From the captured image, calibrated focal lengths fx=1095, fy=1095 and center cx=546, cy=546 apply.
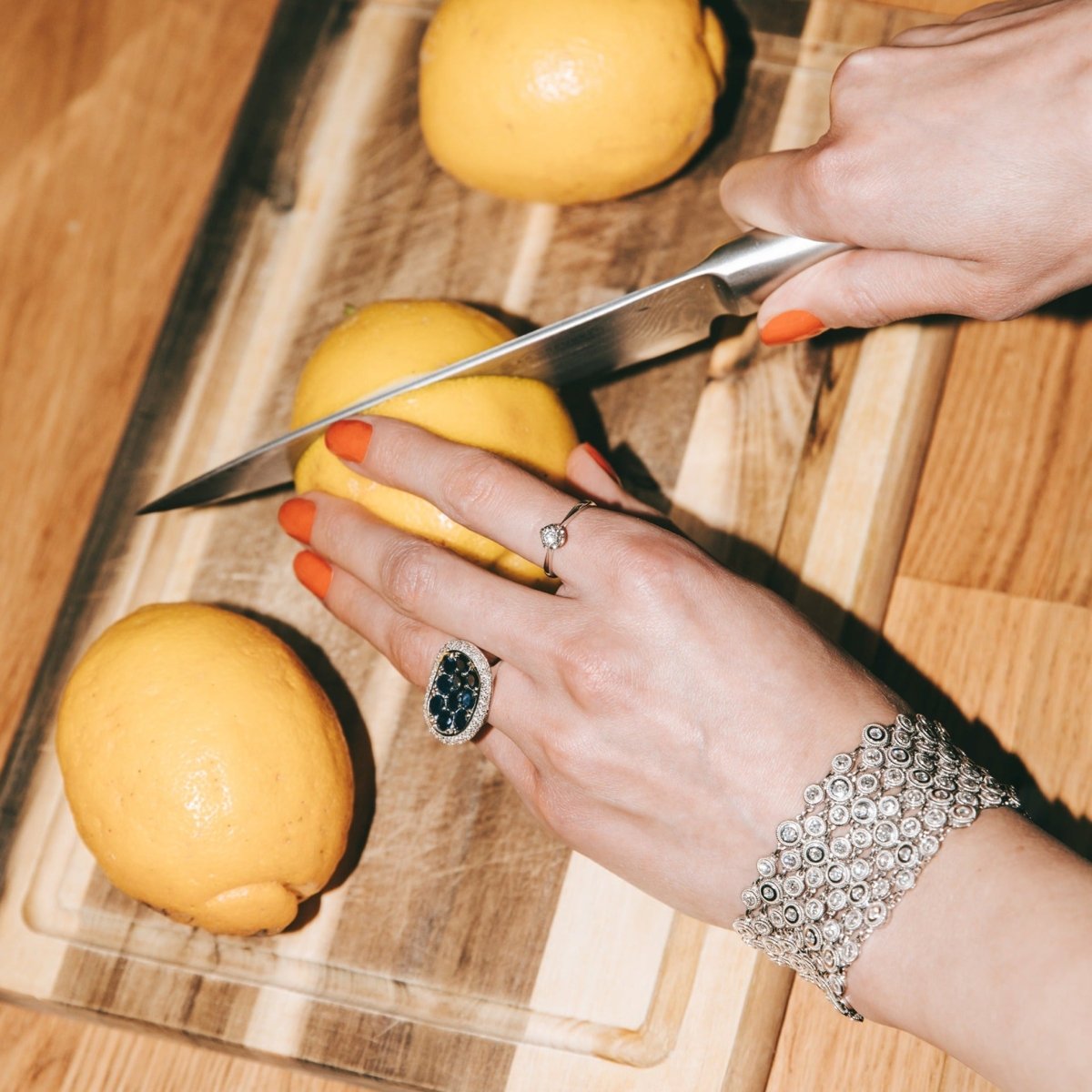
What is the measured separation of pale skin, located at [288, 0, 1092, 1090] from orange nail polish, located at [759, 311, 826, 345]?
0.03 m

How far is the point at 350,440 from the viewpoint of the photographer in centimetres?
106

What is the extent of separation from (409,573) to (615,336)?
34 centimetres

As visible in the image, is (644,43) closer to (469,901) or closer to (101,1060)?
(469,901)

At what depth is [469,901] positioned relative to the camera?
1.13 m

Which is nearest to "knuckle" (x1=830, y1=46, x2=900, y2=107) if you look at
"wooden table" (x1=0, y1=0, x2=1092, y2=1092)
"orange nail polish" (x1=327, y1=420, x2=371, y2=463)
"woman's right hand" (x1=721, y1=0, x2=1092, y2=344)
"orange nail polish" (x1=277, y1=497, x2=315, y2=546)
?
"woman's right hand" (x1=721, y1=0, x2=1092, y2=344)

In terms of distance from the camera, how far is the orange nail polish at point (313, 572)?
45.1 inches

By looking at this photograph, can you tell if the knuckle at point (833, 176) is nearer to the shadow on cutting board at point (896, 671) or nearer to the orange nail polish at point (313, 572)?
the shadow on cutting board at point (896, 671)

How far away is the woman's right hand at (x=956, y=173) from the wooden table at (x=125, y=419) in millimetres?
259

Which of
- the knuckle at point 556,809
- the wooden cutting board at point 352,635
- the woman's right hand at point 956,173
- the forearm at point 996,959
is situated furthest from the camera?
the wooden cutting board at point 352,635

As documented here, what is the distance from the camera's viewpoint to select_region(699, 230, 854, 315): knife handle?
1.01m

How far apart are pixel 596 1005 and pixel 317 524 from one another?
1.82 feet

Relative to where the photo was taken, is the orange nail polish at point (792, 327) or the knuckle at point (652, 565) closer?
the knuckle at point (652, 565)

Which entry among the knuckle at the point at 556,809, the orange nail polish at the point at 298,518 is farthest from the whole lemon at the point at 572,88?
the knuckle at the point at 556,809

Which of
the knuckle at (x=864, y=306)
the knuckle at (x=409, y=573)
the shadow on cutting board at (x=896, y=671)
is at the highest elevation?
the knuckle at (x=864, y=306)
